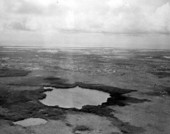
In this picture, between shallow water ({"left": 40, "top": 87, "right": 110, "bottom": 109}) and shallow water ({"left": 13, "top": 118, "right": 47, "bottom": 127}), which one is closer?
shallow water ({"left": 13, "top": 118, "right": 47, "bottom": 127})

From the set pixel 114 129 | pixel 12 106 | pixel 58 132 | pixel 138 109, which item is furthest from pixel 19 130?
pixel 138 109

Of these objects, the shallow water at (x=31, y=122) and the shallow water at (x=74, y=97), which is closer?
the shallow water at (x=31, y=122)

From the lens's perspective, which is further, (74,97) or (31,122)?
(74,97)

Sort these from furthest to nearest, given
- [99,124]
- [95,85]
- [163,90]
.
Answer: [95,85]
[163,90]
[99,124]

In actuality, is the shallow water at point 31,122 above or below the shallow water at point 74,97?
below

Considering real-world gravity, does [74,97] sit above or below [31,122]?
above

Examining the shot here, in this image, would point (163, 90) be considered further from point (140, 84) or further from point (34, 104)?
point (34, 104)

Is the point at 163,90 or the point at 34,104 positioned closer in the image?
the point at 34,104

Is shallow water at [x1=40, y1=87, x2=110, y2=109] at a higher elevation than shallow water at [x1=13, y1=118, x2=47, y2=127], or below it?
higher
